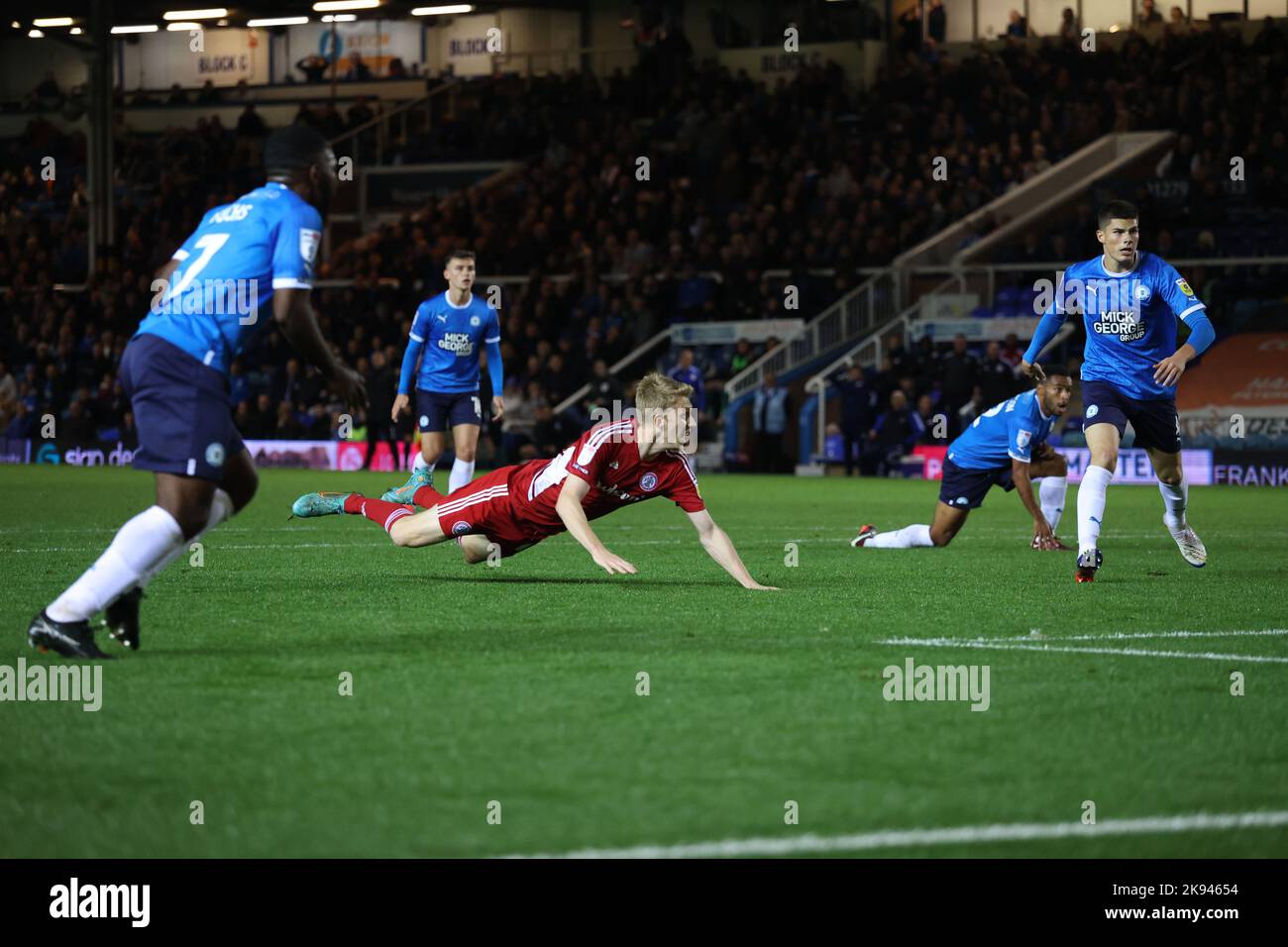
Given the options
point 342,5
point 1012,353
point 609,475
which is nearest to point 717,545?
point 609,475

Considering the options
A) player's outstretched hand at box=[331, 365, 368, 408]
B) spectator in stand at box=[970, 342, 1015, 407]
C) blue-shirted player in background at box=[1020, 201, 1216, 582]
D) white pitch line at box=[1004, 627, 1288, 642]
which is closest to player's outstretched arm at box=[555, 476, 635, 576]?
player's outstretched hand at box=[331, 365, 368, 408]

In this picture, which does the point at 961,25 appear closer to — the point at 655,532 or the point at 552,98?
the point at 552,98

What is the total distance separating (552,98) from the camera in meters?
39.8

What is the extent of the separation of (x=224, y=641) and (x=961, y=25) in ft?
110

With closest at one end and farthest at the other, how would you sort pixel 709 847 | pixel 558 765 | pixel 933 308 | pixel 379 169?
pixel 709 847
pixel 558 765
pixel 933 308
pixel 379 169

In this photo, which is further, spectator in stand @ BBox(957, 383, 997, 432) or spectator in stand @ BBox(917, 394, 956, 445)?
spectator in stand @ BBox(917, 394, 956, 445)

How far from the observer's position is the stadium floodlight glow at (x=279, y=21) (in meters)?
43.0

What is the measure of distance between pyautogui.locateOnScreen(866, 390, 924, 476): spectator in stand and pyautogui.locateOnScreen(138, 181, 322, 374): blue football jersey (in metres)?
21.1

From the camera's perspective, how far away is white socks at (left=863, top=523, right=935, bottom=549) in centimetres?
1322
